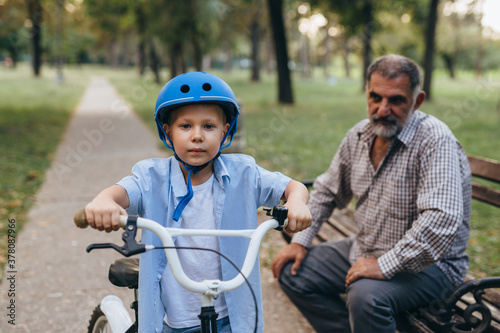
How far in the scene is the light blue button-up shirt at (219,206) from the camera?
188cm

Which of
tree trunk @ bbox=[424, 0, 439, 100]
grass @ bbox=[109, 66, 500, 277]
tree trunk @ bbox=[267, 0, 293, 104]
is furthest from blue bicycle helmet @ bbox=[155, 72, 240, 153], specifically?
tree trunk @ bbox=[424, 0, 439, 100]

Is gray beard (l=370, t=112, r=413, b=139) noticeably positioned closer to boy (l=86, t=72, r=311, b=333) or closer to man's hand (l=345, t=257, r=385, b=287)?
man's hand (l=345, t=257, r=385, b=287)

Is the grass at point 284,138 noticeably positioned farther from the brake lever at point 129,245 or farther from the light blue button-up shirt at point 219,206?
the brake lever at point 129,245

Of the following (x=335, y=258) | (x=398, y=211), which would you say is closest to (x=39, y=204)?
(x=335, y=258)

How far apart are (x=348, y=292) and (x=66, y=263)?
294 cm

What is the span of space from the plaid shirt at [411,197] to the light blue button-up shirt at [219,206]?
0.90 metres

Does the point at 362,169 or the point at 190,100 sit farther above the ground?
the point at 190,100

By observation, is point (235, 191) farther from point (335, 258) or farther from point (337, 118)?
point (337, 118)

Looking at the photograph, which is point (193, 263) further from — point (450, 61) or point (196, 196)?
point (450, 61)

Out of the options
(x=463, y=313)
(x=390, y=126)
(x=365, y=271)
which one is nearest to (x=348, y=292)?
(x=365, y=271)

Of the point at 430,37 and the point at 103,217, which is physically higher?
the point at 430,37

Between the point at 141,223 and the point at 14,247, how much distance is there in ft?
12.3

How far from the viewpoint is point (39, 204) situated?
607 cm

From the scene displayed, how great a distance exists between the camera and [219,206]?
1913 mm
